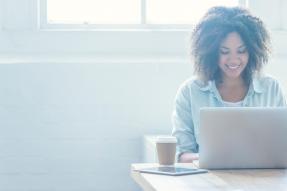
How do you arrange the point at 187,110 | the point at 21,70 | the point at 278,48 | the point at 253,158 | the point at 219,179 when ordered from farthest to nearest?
1. the point at 278,48
2. the point at 21,70
3. the point at 187,110
4. the point at 253,158
5. the point at 219,179

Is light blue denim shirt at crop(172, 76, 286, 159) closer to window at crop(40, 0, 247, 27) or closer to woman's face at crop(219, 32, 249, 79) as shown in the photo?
woman's face at crop(219, 32, 249, 79)

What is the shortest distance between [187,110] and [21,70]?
106cm

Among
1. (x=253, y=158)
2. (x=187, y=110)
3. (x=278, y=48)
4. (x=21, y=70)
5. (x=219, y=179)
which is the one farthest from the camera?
(x=278, y=48)

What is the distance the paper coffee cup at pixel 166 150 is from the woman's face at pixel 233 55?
2.62 ft

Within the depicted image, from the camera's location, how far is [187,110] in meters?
3.19

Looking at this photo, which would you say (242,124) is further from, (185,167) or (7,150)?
(7,150)

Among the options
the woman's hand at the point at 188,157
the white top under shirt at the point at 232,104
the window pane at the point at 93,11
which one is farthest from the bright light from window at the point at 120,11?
the woman's hand at the point at 188,157

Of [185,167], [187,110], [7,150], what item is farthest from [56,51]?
[185,167]

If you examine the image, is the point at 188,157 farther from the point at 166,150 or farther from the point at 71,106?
the point at 71,106

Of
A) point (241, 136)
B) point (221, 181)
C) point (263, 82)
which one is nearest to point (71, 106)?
point (263, 82)

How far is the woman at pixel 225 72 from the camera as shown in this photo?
10.3 feet

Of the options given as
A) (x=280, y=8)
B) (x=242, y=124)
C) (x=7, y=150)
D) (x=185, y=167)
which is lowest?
(x=7, y=150)

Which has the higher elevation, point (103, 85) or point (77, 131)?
point (103, 85)

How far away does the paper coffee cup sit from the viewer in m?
2.42
